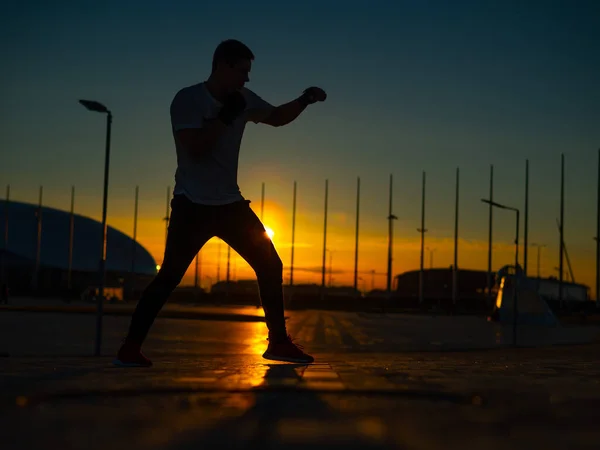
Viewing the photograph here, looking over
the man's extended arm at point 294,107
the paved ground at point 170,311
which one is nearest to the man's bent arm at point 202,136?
the man's extended arm at point 294,107

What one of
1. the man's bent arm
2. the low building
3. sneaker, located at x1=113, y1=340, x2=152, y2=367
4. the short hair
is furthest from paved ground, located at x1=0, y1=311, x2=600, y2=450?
the low building

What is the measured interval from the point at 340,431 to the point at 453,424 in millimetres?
471

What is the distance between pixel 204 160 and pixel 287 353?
1.48m

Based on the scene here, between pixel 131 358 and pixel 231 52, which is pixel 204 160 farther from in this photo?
pixel 131 358

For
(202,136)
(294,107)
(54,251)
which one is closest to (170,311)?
(294,107)

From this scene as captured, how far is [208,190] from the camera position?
5.84 metres

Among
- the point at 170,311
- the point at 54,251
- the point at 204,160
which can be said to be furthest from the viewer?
the point at 54,251

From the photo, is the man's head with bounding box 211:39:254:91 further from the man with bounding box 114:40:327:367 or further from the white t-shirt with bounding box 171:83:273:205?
the white t-shirt with bounding box 171:83:273:205

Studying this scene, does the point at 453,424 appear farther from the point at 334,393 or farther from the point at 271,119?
the point at 271,119

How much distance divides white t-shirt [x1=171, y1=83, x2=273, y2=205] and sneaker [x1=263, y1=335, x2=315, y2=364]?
3.60ft

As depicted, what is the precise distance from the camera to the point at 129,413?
3.40 meters

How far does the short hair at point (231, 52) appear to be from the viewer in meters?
5.95

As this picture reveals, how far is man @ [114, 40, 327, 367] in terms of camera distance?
18.9ft

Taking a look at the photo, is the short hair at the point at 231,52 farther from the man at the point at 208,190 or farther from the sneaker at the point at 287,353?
the sneaker at the point at 287,353
